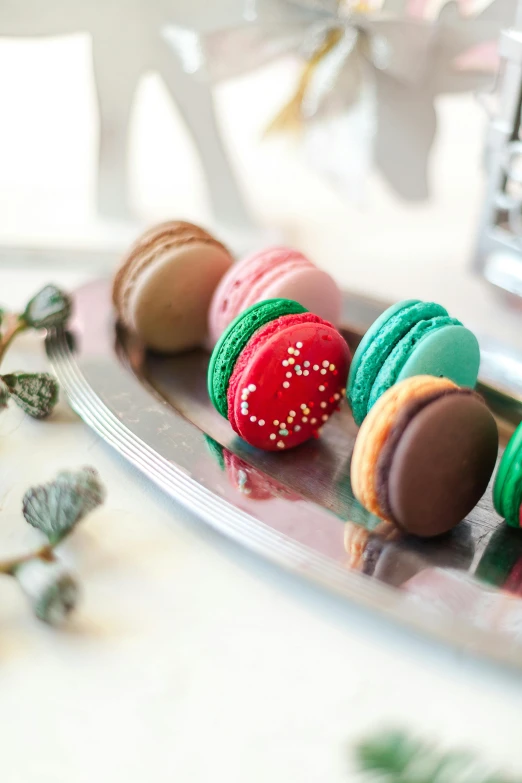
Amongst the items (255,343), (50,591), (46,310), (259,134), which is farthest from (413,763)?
(259,134)

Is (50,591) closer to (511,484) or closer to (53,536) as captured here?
(53,536)

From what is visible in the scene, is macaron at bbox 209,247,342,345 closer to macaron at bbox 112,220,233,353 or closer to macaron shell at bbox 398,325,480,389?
macaron at bbox 112,220,233,353

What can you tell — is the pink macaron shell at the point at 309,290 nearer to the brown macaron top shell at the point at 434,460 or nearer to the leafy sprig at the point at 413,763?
the brown macaron top shell at the point at 434,460

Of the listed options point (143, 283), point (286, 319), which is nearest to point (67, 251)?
point (143, 283)

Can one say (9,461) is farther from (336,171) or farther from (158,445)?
(336,171)

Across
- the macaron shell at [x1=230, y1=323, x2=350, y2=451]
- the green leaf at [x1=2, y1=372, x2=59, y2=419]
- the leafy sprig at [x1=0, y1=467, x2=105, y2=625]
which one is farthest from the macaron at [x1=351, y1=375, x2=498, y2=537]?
the green leaf at [x1=2, y1=372, x2=59, y2=419]
